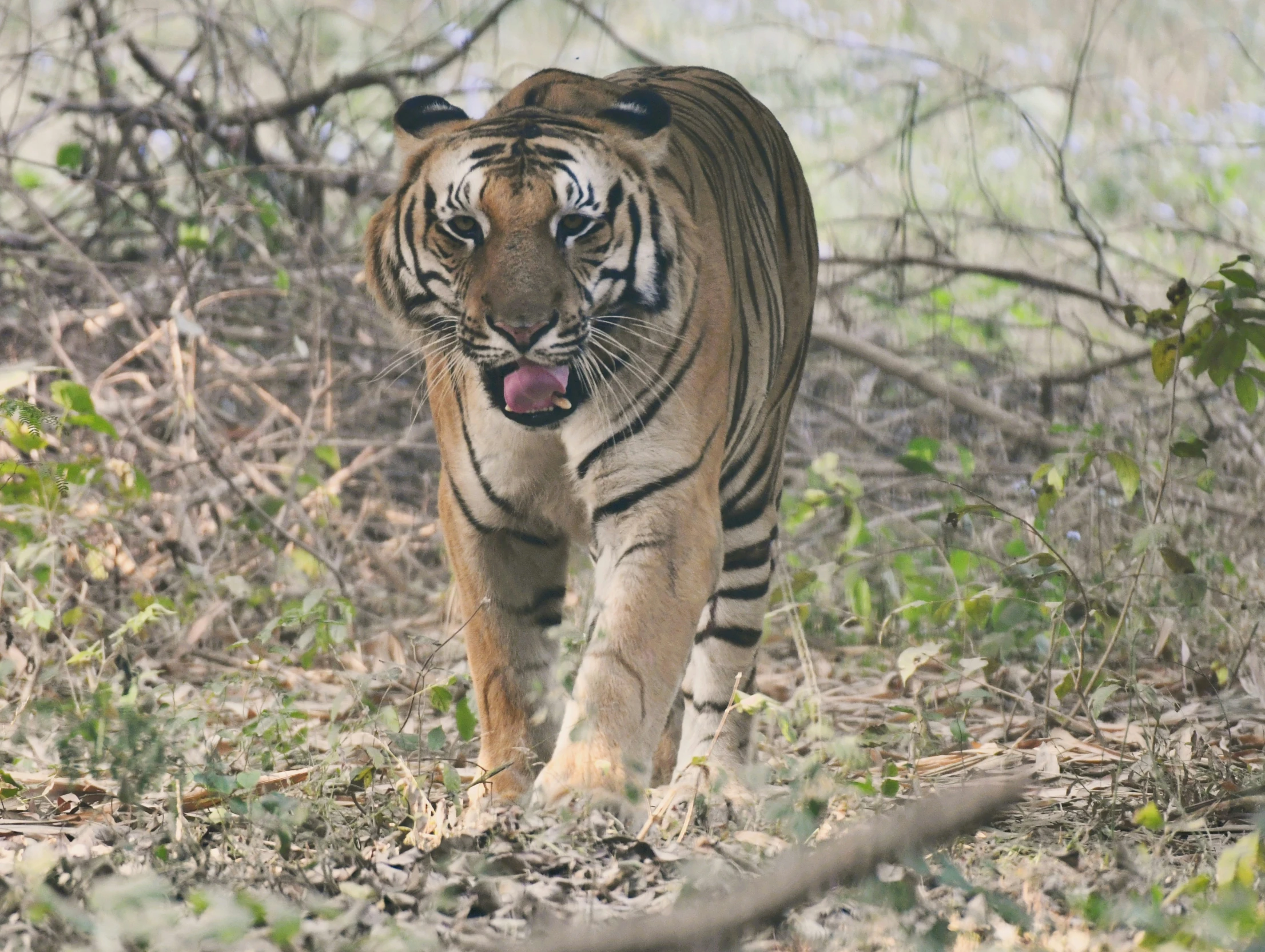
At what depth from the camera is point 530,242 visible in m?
3.21

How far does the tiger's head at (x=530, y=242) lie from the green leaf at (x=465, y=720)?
84 centimetres

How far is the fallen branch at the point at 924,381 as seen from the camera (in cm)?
599

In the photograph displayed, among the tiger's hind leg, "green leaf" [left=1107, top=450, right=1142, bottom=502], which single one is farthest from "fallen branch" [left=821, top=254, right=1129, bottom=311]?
"green leaf" [left=1107, top=450, right=1142, bottom=502]


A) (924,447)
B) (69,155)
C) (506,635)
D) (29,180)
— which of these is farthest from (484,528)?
(29,180)

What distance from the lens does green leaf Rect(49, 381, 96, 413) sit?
414 cm

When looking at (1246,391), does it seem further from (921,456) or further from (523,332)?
(921,456)

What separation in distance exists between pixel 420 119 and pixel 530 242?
62 centimetres

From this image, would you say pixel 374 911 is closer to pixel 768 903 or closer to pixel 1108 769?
pixel 768 903

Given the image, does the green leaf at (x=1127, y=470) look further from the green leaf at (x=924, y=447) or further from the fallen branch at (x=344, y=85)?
the fallen branch at (x=344, y=85)

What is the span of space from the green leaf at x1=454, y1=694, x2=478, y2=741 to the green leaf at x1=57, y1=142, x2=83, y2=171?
11.1 feet

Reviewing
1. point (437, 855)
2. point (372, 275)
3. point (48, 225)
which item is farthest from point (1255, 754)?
point (48, 225)

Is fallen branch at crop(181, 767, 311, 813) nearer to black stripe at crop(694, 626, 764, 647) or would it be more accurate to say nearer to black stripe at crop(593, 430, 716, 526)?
black stripe at crop(593, 430, 716, 526)

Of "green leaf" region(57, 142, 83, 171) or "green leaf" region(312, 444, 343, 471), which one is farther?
"green leaf" region(57, 142, 83, 171)

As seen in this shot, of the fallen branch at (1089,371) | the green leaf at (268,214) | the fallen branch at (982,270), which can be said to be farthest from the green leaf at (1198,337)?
the green leaf at (268,214)
